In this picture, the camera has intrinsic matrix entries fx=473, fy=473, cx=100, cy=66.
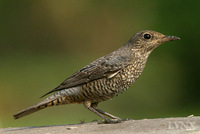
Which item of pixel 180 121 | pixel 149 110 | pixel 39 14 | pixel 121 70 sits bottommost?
pixel 149 110

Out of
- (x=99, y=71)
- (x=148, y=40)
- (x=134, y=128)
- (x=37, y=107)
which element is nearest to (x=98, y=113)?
(x=99, y=71)

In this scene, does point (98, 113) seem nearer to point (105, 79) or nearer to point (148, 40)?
point (105, 79)

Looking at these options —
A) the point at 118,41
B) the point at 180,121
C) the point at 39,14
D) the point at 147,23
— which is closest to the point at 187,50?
the point at 147,23

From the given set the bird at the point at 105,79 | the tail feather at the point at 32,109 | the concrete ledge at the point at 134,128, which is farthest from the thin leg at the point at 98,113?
the tail feather at the point at 32,109

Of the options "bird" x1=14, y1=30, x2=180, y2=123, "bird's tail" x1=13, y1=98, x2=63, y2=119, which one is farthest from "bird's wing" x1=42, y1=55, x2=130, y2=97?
"bird's tail" x1=13, y1=98, x2=63, y2=119

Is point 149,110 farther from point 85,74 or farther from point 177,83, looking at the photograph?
point 85,74

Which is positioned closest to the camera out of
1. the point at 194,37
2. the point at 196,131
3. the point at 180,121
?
the point at 196,131

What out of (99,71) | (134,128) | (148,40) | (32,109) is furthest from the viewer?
(148,40)
